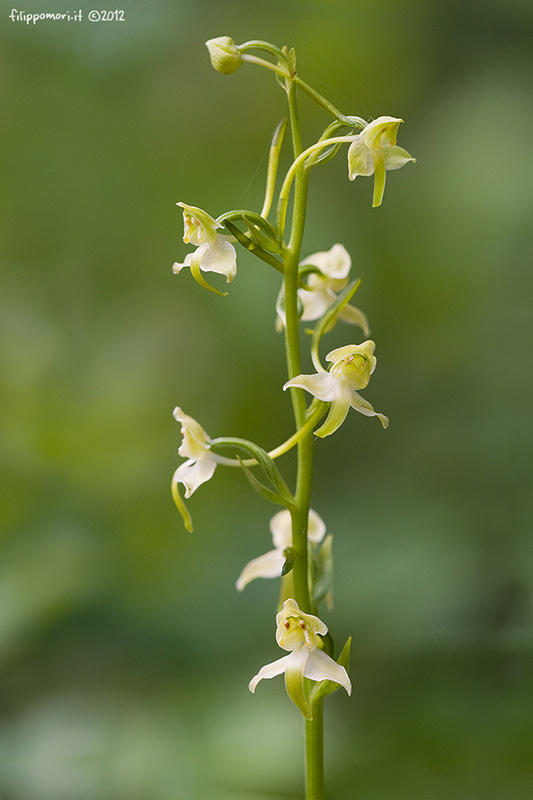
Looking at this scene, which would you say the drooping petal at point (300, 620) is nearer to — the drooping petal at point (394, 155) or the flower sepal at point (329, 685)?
the flower sepal at point (329, 685)

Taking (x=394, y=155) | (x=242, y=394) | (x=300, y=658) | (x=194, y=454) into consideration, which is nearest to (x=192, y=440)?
(x=194, y=454)

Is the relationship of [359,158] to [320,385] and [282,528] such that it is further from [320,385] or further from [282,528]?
[282,528]

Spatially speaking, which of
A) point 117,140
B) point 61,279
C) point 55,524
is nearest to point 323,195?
point 117,140

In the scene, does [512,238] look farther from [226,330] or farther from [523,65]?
[226,330]

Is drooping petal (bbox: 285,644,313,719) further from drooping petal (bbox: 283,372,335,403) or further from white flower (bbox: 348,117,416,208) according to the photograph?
white flower (bbox: 348,117,416,208)

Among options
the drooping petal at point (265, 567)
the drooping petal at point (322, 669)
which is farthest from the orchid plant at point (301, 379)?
the drooping petal at point (265, 567)

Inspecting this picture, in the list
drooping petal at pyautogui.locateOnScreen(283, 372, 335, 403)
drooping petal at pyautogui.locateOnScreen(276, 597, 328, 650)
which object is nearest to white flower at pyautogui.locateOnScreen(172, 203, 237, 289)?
drooping petal at pyautogui.locateOnScreen(283, 372, 335, 403)
